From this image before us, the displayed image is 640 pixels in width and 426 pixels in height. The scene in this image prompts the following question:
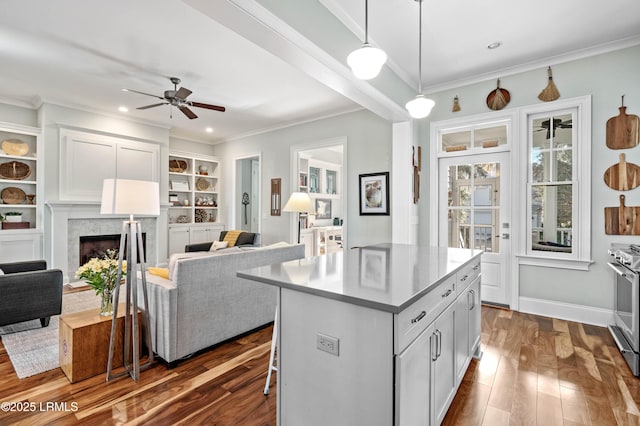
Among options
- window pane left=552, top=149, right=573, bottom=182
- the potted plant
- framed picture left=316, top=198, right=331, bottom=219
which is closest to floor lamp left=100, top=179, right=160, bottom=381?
the potted plant

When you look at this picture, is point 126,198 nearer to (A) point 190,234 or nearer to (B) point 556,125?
(B) point 556,125

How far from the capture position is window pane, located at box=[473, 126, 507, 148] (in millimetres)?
3842

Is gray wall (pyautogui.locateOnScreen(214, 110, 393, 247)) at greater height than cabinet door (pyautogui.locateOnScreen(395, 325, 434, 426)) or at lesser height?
greater

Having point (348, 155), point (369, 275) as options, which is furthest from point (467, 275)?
point (348, 155)

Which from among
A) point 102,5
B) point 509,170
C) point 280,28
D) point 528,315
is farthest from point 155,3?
point 528,315

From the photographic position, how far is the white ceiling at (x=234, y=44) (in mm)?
2615

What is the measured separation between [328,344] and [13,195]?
5.94 meters

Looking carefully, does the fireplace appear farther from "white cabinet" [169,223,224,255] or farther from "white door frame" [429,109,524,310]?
"white door frame" [429,109,524,310]

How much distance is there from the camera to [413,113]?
8.15 feet

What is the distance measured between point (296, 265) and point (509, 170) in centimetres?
317

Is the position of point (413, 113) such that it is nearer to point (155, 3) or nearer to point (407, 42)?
point (407, 42)

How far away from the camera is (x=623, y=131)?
10.2ft

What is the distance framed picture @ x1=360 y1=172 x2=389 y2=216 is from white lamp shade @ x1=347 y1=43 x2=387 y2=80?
9.32 feet

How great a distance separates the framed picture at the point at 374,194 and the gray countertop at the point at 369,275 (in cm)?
241
